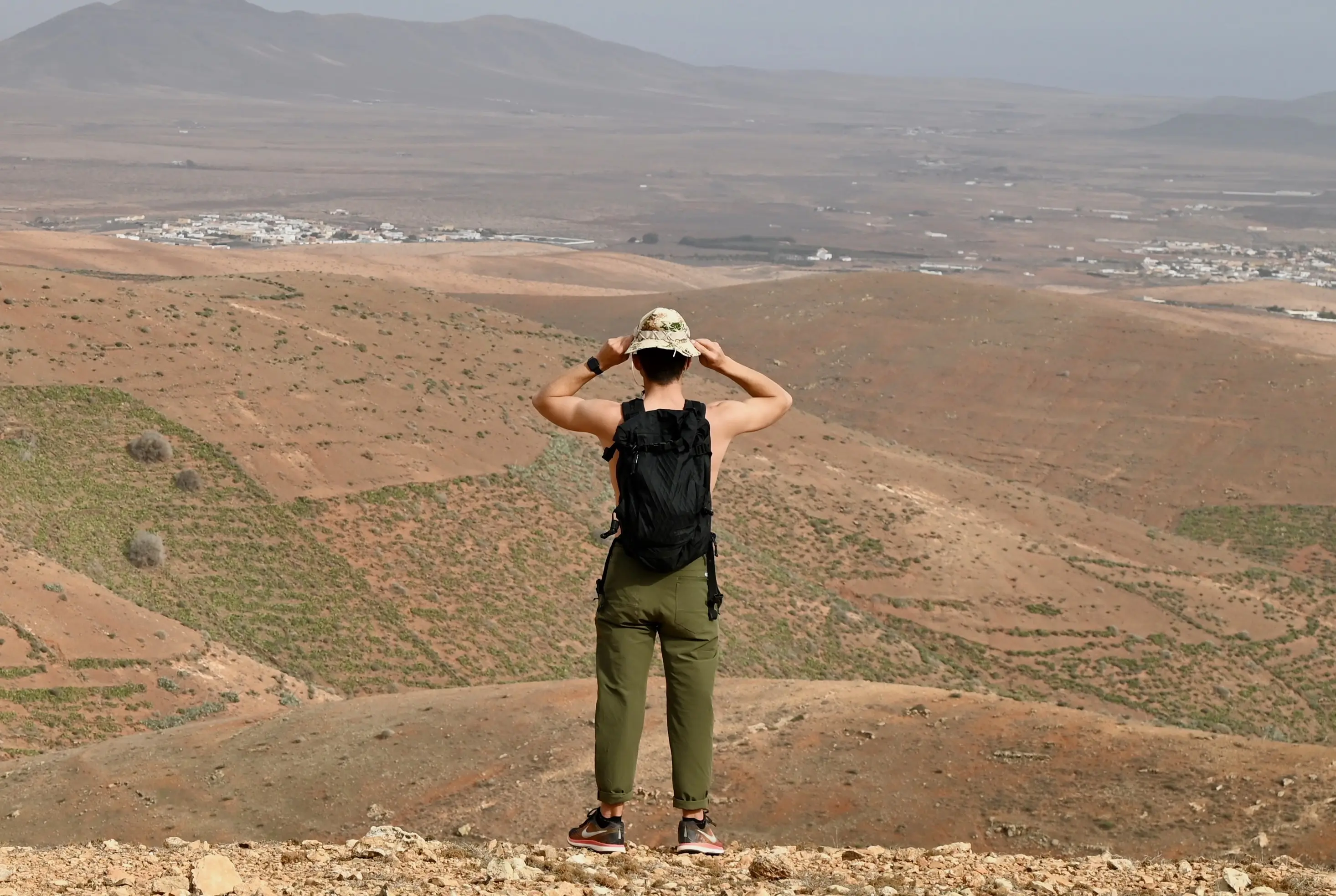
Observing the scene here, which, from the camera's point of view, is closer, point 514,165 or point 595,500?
point 595,500

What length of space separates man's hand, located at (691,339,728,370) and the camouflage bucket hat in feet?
0.14

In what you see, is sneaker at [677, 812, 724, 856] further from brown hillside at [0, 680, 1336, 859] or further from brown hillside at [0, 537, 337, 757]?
brown hillside at [0, 537, 337, 757]

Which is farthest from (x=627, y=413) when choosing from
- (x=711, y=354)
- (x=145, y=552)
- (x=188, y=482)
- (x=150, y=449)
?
(x=150, y=449)

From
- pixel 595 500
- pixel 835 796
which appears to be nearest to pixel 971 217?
pixel 595 500

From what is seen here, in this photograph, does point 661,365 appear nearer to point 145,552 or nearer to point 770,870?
point 770,870

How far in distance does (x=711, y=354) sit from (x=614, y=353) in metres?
0.42

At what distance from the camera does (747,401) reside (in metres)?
6.82

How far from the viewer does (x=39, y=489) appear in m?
24.0

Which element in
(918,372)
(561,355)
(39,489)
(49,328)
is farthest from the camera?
(918,372)

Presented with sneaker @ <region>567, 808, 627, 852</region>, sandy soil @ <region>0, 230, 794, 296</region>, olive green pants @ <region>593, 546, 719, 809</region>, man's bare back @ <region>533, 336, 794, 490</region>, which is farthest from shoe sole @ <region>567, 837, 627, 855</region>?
sandy soil @ <region>0, 230, 794, 296</region>

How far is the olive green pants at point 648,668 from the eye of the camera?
639 centimetres

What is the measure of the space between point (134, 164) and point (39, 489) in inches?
6407

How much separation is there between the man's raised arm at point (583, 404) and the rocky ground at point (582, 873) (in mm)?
1934

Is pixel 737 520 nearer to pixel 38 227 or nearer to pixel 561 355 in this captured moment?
pixel 561 355
